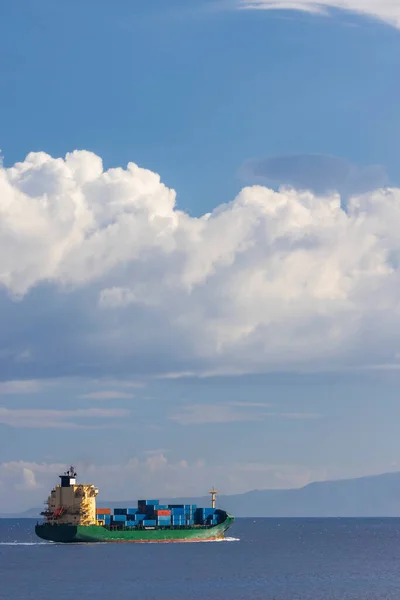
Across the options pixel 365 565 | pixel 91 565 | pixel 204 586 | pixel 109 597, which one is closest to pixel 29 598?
pixel 109 597

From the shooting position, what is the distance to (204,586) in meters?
144

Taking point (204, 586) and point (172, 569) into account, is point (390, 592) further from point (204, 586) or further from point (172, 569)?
point (172, 569)

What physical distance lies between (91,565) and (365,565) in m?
53.5

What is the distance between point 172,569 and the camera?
172 m

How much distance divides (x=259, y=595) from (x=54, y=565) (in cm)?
5380

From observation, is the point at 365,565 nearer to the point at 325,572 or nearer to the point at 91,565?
the point at 325,572

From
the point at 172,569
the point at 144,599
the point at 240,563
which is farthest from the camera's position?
the point at 240,563

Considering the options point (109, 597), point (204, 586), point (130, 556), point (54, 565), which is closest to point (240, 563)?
point (130, 556)

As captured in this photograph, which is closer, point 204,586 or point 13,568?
point 204,586

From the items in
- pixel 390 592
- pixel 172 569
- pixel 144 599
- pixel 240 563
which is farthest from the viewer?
pixel 240 563

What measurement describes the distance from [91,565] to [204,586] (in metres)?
→ 35.7

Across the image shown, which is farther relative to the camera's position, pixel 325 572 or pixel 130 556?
pixel 130 556

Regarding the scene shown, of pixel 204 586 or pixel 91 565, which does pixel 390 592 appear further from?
pixel 91 565

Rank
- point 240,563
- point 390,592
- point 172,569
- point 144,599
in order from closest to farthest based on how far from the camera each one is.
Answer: point 144,599, point 390,592, point 172,569, point 240,563
